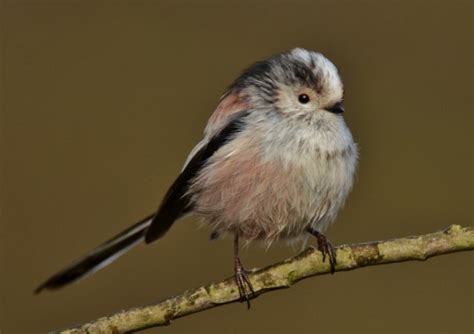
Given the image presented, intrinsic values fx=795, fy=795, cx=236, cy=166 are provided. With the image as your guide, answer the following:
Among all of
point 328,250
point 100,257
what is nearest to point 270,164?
point 328,250

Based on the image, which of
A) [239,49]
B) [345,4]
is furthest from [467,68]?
[239,49]

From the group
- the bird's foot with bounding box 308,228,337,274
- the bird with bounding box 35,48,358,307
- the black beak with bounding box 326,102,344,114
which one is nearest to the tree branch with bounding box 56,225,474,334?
the bird's foot with bounding box 308,228,337,274

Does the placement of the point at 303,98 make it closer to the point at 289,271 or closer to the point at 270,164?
the point at 270,164

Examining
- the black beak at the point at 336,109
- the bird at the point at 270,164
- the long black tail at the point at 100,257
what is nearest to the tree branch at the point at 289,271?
the bird at the point at 270,164

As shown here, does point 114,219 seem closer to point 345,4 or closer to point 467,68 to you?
point 345,4

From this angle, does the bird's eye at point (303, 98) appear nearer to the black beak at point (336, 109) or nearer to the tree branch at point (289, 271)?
the black beak at point (336, 109)

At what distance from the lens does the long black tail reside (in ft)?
9.71

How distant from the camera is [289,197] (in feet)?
8.95

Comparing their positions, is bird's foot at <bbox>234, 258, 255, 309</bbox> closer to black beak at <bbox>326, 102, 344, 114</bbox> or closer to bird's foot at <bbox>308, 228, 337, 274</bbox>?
bird's foot at <bbox>308, 228, 337, 274</bbox>

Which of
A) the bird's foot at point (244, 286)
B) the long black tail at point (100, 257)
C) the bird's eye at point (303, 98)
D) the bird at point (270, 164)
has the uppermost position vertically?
the bird's eye at point (303, 98)

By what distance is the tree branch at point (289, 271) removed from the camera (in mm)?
2252

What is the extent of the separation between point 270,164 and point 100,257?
82 cm

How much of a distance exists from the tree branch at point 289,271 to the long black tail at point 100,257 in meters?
0.76

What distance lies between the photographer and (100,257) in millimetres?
3092
